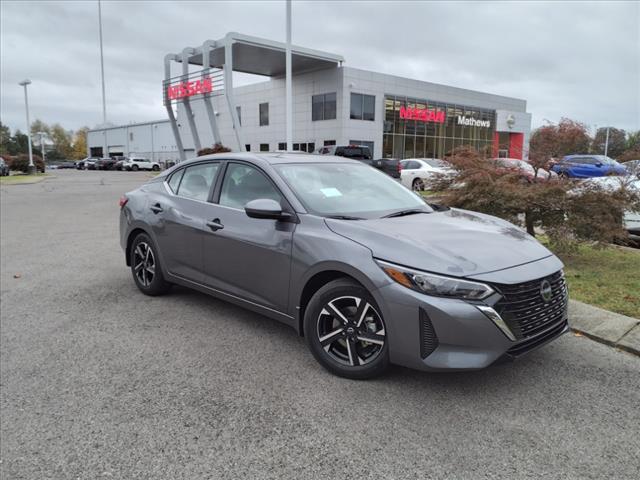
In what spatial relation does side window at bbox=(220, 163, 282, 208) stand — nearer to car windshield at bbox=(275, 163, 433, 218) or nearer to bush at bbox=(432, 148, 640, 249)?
car windshield at bbox=(275, 163, 433, 218)

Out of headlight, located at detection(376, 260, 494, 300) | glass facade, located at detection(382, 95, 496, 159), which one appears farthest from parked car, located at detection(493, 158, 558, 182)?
glass facade, located at detection(382, 95, 496, 159)

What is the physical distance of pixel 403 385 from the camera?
3455 millimetres

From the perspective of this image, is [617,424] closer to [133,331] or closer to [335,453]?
[335,453]

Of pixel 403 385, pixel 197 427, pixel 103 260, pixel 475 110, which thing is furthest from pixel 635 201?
pixel 475 110

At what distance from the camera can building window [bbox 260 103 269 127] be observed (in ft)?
150

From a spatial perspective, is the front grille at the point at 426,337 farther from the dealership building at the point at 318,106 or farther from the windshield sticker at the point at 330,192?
the dealership building at the point at 318,106

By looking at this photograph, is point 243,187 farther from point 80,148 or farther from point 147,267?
point 80,148

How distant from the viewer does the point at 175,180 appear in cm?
541

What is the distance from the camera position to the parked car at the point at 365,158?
2135 centimetres

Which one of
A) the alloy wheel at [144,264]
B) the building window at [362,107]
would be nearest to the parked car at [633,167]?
the alloy wheel at [144,264]

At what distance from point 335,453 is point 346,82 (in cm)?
3906

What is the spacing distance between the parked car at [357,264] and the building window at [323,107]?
36.5 meters

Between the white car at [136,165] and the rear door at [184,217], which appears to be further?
the white car at [136,165]

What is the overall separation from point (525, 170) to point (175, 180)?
4901mm
